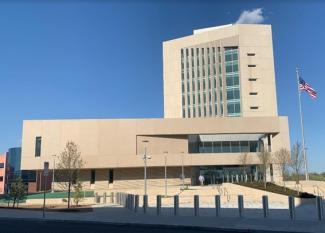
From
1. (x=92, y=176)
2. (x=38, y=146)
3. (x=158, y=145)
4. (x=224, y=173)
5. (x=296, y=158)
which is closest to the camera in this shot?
(x=296, y=158)

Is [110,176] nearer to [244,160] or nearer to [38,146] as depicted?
[38,146]

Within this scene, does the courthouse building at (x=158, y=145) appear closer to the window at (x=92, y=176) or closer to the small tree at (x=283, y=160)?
the window at (x=92, y=176)

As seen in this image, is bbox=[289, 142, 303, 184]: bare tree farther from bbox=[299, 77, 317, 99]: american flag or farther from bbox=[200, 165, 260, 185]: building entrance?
bbox=[200, 165, 260, 185]: building entrance

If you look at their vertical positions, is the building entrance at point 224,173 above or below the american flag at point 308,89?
below

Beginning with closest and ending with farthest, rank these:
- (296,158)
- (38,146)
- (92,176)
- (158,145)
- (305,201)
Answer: (305,201) < (296,158) < (38,146) < (158,145) < (92,176)

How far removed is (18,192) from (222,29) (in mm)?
68377

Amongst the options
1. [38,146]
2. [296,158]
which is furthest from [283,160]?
[38,146]

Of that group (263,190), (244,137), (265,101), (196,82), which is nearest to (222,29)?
(196,82)

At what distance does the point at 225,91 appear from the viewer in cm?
9069

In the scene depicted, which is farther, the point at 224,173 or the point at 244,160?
the point at 224,173

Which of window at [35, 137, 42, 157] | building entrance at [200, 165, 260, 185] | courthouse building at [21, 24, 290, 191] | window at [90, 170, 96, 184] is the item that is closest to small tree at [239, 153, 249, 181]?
courthouse building at [21, 24, 290, 191]

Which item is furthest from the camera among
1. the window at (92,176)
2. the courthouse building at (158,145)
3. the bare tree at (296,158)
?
the window at (92,176)

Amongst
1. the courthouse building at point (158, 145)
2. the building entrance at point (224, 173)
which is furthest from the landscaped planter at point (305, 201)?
the building entrance at point (224, 173)

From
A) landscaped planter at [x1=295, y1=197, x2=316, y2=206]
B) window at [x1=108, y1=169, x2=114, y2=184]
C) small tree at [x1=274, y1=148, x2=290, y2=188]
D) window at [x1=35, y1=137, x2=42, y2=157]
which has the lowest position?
landscaped planter at [x1=295, y1=197, x2=316, y2=206]
